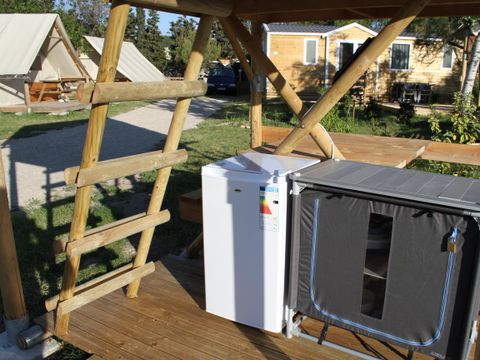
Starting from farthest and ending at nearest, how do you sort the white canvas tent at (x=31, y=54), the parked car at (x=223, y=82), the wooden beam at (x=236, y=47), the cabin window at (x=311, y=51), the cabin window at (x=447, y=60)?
the parked car at (x=223, y=82), the cabin window at (x=447, y=60), the cabin window at (x=311, y=51), the white canvas tent at (x=31, y=54), the wooden beam at (x=236, y=47)

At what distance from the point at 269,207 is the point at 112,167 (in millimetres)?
1012

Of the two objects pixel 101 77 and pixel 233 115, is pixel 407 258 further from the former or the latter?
pixel 233 115

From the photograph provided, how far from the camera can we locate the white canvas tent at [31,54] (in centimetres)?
1598

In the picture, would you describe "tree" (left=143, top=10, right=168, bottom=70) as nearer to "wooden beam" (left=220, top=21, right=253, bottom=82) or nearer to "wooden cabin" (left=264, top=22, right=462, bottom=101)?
"wooden cabin" (left=264, top=22, right=462, bottom=101)

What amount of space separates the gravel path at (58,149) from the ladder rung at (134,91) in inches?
175

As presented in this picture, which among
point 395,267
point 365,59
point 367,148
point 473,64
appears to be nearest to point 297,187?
point 395,267

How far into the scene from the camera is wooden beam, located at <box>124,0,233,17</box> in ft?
9.04

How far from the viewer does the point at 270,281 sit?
3.01 m

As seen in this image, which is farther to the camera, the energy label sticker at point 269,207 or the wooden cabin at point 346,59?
the wooden cabin at point 346,59

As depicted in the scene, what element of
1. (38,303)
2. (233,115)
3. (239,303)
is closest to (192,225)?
(38,303)

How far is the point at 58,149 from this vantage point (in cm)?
1095

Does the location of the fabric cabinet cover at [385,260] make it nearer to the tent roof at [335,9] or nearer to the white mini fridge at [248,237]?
the white mini fridge at [248,237]

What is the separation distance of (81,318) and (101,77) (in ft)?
5.96

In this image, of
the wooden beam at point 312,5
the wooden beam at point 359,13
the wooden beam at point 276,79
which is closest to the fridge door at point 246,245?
the wooden beam at point 276,79
